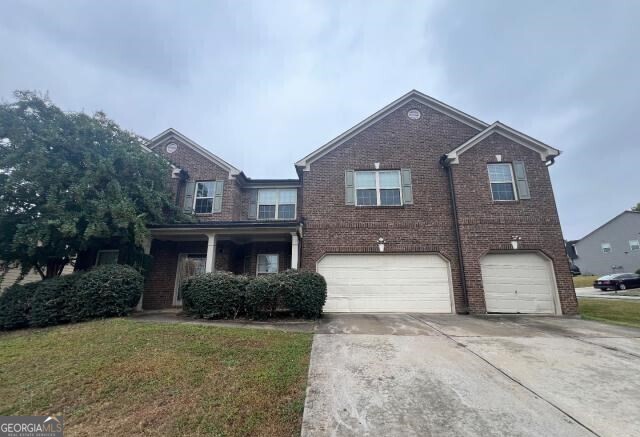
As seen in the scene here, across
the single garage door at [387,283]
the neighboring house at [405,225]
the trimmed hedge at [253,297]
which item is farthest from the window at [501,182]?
the trimmed hedge at [253,297]

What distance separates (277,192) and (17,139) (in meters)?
8.81

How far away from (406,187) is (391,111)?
12.6ft

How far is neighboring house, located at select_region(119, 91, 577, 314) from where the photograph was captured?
9.75 m

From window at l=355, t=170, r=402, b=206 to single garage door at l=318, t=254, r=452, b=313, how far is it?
2271 mm

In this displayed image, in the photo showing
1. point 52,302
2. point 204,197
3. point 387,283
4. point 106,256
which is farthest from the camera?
point 204,197

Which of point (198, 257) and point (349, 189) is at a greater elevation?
point (349, 189)

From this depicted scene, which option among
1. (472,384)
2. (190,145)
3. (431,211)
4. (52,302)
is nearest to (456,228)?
(431,211)

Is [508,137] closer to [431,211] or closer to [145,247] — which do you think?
[431,211]

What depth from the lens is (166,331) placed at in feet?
19.9

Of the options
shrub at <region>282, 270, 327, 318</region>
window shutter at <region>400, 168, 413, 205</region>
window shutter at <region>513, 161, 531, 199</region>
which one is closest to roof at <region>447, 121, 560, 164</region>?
window shutter at <region>513, 161, 531, 199</region>

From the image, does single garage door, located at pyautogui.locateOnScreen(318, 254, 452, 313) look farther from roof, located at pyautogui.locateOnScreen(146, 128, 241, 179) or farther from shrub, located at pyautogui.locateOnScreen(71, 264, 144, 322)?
roof, located at pyautogui.locateOnScreen(146, 128, 241, 179)

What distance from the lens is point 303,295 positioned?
7.87 metres

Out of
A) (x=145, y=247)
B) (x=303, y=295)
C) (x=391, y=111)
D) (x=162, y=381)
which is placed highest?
(x=391, y=111)

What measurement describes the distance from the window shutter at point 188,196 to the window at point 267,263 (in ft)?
13.2
